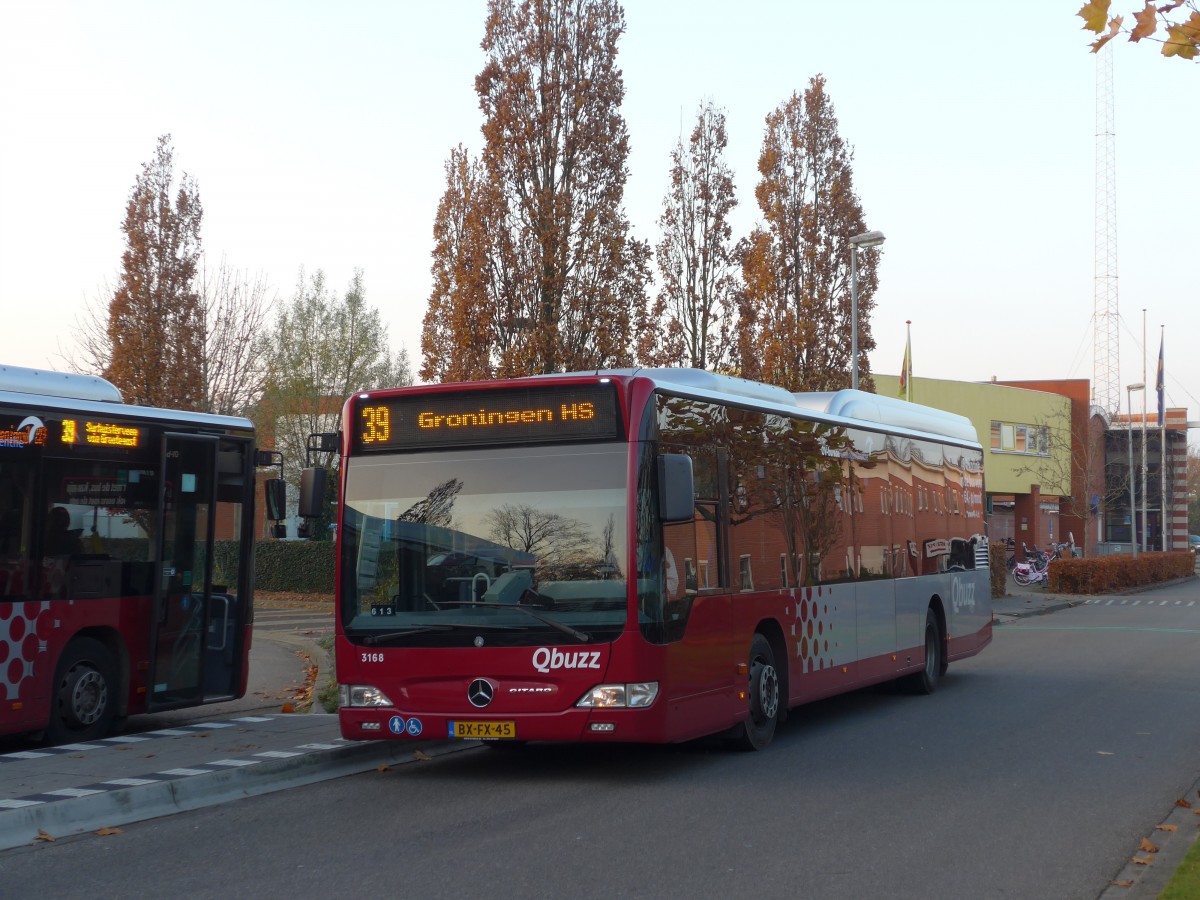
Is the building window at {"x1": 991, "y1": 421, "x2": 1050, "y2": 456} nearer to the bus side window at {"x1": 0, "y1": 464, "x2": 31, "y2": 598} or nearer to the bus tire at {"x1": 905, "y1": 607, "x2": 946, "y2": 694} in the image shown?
the bus tire at {"x1": 905, "y1": 607, "x2": 946, "y2": 694}

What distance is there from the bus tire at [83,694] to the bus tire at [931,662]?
27.7 ft

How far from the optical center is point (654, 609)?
9586 millimetres

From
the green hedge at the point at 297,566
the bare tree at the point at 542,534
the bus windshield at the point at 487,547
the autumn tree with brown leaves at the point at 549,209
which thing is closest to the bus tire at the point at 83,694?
the bus windshield at the point at 487,547

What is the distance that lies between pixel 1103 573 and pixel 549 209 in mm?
24613

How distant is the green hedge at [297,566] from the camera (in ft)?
121

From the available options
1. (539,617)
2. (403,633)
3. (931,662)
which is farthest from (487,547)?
(931,662)

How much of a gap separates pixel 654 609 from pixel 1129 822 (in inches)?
127

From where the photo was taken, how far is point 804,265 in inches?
1257

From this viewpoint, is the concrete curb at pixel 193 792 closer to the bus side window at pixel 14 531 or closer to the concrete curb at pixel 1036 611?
the bus side window at pixel 14 531

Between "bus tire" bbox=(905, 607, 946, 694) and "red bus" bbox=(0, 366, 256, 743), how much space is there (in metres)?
7.34

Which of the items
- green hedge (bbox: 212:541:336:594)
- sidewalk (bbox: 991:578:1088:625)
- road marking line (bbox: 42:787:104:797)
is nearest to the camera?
road marking line (bbox: 42:787:104:797)

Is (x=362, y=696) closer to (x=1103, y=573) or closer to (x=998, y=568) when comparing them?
(x=998, y=568)

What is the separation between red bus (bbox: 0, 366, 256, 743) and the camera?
11.2m

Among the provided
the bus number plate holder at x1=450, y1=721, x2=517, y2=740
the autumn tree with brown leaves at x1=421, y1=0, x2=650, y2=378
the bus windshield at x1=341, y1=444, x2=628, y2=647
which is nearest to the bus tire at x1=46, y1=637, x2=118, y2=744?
the bus windshield at x1=341, y1=444, x2=628, y2=647
